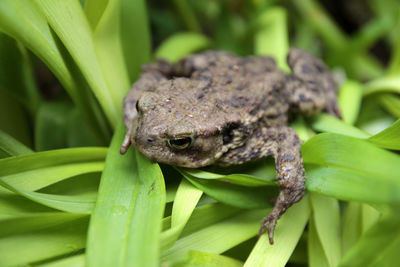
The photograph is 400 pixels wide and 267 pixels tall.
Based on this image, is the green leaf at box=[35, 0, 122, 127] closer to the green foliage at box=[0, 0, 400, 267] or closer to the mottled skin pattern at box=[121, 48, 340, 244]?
the green foliage at box=[0, 0, 400, 267]

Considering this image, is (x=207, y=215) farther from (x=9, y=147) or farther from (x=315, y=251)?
(x=9, y=147)

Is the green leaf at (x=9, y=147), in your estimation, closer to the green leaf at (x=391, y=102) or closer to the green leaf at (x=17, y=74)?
the green leaf at (x=17, y=74)

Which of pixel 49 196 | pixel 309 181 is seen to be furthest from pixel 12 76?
pixel 309 181

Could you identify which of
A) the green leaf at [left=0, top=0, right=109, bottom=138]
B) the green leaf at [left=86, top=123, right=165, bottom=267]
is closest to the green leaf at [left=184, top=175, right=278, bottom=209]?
the green leaf at [left=86, top=123, right=165, bottom=267]

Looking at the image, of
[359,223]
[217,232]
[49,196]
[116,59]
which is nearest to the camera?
[49,196]

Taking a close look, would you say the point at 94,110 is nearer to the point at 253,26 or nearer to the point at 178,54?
the point at 178,54

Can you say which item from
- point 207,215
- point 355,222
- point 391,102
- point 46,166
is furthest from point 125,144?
point 391,102
